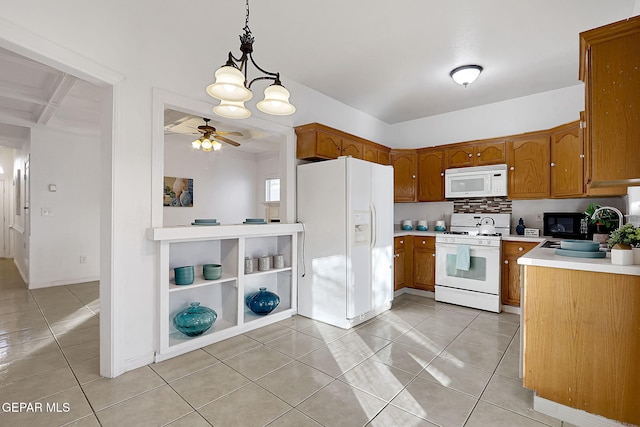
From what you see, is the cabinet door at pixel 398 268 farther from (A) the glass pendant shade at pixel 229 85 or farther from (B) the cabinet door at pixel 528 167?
(A) the glass pendant shade at pixel 229 85

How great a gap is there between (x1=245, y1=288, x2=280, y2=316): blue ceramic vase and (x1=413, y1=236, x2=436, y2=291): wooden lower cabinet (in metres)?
2.25

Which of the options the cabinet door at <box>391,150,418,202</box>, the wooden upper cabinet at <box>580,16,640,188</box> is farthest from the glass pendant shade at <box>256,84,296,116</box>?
the cabinet door at <box>391,150,418,202</box>

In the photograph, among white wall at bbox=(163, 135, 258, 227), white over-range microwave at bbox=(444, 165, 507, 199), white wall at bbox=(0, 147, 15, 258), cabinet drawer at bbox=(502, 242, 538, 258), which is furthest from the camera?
white wall at bbox=(0, 147, 15, 258)

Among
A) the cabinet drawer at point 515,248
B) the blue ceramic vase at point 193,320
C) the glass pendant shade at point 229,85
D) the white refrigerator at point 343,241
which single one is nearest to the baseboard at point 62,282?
the blue ceramic vase at point 193,320

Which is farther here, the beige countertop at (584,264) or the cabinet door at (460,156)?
the cabinet door at (460,156)

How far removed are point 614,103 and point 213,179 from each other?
6926mm

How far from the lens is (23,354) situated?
2.61m

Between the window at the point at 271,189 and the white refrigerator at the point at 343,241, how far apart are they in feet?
14.0

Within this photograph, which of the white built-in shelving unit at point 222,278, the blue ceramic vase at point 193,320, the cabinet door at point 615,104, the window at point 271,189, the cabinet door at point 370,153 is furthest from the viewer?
the window at point 271,189

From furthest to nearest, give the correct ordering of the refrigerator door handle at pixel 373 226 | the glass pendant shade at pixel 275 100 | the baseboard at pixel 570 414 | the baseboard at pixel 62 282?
the baseboard at pixel 62 282 < the refrigerator door handle at pixel 373 226 < the glass pendant shade at pixel 275 100 < the baseboard at pixel 570 414

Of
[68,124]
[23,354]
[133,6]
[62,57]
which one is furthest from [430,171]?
[68,124]

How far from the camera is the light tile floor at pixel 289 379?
1.83m

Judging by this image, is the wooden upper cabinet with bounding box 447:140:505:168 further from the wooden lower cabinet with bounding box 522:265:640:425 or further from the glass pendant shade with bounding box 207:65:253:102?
the glass pendant shade with bounding box 207:65:253:102

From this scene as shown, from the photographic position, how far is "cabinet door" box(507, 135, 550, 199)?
3.80 m
